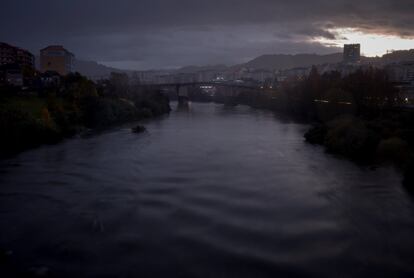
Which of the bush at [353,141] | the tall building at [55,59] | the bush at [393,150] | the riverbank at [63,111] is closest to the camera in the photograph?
the bush at [393,150]

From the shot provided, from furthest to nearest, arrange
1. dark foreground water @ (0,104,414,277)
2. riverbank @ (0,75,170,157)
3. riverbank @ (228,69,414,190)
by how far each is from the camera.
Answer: riverbank @ (0,75,170,157) < riverbank @ (228,69,414,190) < dark foreground water @ (0,104,414,277)

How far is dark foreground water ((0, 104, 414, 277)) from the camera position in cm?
540

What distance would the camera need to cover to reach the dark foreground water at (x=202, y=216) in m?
5.40

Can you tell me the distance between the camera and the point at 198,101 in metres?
47.0

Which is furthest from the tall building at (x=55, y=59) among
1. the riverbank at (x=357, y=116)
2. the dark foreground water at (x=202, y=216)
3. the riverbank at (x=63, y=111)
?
the dark foreground water at (x=202, y=216)

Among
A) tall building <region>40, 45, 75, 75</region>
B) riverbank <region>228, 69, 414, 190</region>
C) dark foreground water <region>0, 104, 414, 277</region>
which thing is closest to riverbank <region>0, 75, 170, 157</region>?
dark foreground water <region>0, 104, 414, 277</region>

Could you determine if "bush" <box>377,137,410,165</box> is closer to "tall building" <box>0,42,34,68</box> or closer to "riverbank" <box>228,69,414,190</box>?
"riverbank" <box>228,69,414,190</box>

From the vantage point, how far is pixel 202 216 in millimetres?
7090

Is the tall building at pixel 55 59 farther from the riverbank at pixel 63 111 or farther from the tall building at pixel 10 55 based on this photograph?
A: the riverbank at pixel 63 111

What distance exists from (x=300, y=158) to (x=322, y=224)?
17.0 ft

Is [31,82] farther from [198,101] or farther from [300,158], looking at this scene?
[198,101]

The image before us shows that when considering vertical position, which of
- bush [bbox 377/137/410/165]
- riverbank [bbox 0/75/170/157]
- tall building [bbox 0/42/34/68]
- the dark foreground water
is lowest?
the dark foreground water

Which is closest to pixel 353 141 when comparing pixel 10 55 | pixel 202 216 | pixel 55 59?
pixel 202 216

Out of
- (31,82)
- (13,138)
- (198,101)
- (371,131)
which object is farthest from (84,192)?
(198,101)
